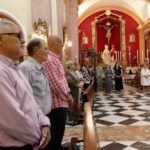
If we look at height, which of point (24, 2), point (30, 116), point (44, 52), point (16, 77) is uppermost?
point (24, 2)

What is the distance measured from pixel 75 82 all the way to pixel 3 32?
467 centimetres

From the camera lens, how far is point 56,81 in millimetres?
3521

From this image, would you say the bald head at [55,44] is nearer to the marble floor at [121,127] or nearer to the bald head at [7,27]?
the bald head at [7,27]

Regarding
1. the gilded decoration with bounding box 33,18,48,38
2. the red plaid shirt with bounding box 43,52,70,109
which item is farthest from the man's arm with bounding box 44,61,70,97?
the gilded decoration with bounding box 33,18,48,38

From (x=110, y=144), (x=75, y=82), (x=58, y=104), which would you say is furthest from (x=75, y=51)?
(x=58, y=104)

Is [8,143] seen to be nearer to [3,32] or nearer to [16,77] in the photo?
[16,77]

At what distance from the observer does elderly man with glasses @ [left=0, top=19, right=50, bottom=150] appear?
1927mm

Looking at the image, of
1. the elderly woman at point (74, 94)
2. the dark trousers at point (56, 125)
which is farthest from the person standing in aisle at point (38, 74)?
the elderly woman at point (74, 94)

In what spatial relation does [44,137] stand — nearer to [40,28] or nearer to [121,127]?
[121,127]

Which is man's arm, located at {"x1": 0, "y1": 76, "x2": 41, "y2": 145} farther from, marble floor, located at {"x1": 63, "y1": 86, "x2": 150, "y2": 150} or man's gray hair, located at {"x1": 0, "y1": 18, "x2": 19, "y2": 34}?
marble floor, located at {"x1": 63, "y1": 86, "x2": 150, "y2": 150}

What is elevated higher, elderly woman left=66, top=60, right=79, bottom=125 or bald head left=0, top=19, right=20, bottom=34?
bald head left=0, top=19, right=20, bottom=34

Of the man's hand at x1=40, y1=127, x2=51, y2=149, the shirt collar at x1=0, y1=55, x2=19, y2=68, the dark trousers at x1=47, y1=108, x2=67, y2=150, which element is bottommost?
the dark trousers at x1=47, y1=108, x2=67, y2=150

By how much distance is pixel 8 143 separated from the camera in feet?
6.45

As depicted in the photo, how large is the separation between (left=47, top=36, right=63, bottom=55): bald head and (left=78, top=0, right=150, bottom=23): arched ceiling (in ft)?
63.6
